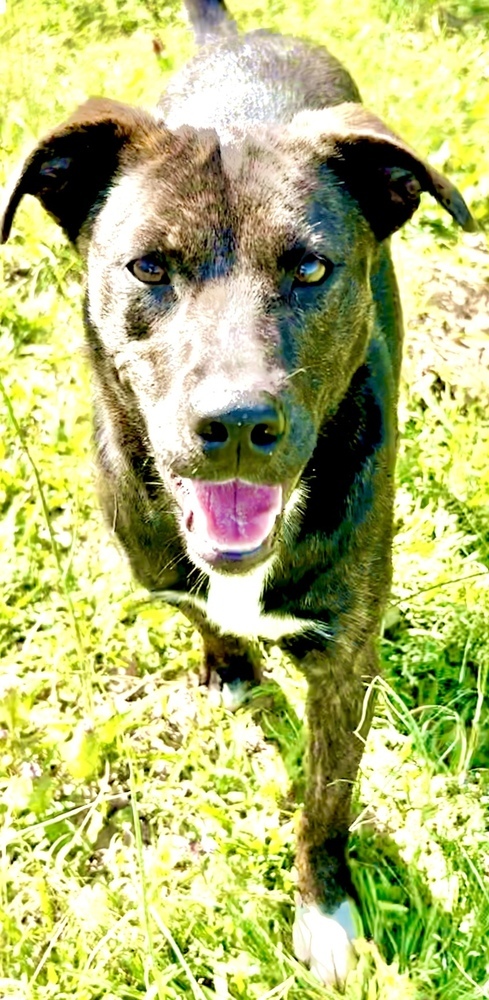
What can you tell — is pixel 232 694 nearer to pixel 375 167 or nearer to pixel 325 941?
pixel 325 941

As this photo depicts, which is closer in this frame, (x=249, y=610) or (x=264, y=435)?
(x=264, y=435)

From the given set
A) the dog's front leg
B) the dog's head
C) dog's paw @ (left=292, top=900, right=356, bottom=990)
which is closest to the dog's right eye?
the dog's head

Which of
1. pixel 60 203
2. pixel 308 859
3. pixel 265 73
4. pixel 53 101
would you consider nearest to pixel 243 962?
pixel 308 859

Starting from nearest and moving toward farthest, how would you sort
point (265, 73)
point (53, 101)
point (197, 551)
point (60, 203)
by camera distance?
1. point (197, 551)
2. point (60, 203)
3. point (265, 73)
4. point (53, 101)

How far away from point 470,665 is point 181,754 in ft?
3.14

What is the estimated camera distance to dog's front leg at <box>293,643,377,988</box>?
8.93ft

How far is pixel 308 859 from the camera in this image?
9.62 feet

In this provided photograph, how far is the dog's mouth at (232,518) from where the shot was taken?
225 centimetres

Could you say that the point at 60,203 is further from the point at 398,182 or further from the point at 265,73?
the point at 265,73

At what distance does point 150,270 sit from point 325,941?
1773mm

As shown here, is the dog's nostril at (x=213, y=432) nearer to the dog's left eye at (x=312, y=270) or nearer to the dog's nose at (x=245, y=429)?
the dog's nose at (x=245, y=429)

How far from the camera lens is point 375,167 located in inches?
96.0

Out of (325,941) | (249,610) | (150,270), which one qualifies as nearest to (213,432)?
(150,270)

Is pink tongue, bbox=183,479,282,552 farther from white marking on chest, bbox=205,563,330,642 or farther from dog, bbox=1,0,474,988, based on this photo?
white marking on chest, bbox=205,563,330,642
